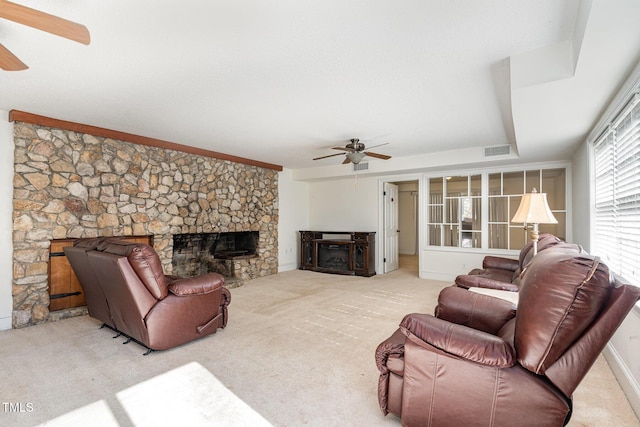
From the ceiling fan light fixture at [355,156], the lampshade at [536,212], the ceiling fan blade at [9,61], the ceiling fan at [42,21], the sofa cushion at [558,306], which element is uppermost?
the ceiling fan at [42,21]

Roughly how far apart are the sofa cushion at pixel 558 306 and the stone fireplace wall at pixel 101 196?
472 centimetres

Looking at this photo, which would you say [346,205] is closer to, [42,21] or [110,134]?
[110,134]

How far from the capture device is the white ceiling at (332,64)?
1.78 m

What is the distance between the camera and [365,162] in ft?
20.5

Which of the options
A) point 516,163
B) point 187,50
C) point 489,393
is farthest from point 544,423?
point 516,163

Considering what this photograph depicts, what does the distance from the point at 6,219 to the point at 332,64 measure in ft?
12.9

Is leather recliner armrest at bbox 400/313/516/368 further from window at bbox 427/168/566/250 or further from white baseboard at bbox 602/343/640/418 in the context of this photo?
window at bbox 427/168/566/250

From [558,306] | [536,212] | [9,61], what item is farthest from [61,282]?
[536,212]

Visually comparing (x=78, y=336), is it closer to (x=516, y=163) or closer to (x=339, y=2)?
(x=339, y=2)

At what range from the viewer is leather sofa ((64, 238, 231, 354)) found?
8.67 ft

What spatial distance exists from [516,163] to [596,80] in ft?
11.4

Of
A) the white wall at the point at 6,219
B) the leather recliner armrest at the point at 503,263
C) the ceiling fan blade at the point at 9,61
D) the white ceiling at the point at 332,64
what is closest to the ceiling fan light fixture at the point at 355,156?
the white ceiling at the point at 332,64

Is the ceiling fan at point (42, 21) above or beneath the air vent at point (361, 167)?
beneath

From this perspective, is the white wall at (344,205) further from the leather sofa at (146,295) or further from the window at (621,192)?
the leather sofa at (146,295)
